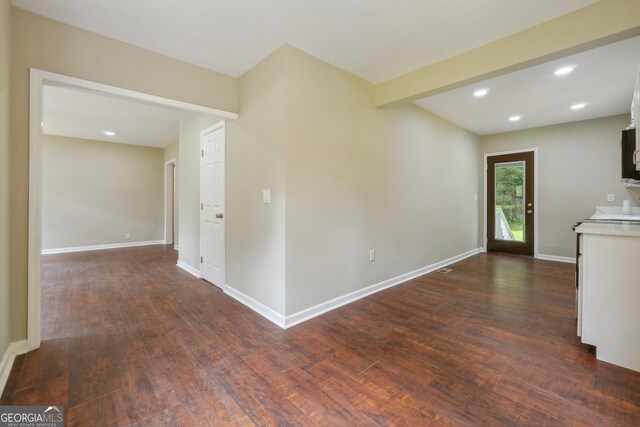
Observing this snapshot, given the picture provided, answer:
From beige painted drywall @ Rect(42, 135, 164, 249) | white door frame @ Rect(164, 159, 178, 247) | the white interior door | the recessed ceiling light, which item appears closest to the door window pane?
the recessed ceiling light

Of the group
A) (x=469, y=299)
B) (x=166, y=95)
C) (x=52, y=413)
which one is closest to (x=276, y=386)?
(x=52, y=413)

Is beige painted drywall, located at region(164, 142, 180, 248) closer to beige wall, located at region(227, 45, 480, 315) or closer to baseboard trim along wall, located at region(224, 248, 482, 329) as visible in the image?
beige wall, located at region(227, 45, 480, 315)

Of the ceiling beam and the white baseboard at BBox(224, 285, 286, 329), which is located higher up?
the ceiling beam

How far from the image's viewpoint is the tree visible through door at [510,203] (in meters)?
5.36

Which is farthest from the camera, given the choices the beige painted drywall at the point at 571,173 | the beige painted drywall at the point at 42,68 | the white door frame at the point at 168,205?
the white door frame at the point at 168,205

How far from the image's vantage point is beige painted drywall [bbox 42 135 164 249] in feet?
19.1

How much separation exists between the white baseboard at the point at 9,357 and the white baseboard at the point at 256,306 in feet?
5.51

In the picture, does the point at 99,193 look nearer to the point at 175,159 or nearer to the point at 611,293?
the point at 175,159

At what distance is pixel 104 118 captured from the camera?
466 cm

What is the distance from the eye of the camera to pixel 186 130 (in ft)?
14.9

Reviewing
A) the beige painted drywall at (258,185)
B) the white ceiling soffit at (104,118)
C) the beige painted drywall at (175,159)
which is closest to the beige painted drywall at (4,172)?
the white ceiling soffit at (104,118)

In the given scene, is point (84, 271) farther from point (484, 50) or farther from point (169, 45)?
point (484, 50)

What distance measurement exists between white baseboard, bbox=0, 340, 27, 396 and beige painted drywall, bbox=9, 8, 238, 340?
6cm

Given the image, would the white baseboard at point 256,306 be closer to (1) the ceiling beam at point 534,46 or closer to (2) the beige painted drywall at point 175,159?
(1) the ceiling beam at point 534,46
